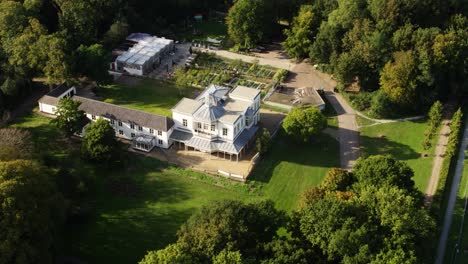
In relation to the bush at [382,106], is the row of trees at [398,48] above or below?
above

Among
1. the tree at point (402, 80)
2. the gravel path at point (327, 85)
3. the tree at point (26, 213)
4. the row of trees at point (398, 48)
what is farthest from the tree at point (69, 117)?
the tree at point (402, 80)

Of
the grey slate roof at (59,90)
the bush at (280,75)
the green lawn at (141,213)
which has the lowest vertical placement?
the green lawn at (141,213)

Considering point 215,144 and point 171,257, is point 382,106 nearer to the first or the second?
point 215,144

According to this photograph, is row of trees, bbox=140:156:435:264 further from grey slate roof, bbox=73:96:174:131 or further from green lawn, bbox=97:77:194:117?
green lawn, bbox=97:77:194:117

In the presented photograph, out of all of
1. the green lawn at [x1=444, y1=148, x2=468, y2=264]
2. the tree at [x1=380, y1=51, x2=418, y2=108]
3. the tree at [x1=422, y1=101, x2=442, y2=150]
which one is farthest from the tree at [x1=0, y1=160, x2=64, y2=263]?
the tree at [x1=380, y1=51, x2=418, y2=108]

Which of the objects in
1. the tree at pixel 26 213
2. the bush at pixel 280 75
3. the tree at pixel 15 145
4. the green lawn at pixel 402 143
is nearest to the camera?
the tree at pixel 26 213

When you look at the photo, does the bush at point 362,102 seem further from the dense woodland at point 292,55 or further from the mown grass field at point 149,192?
the mown grass field at point 149,192
